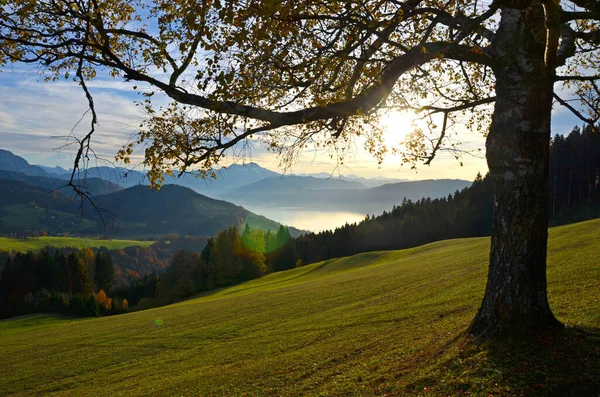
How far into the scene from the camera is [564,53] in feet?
26.9

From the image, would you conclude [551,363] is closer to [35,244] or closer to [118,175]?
[118,175]

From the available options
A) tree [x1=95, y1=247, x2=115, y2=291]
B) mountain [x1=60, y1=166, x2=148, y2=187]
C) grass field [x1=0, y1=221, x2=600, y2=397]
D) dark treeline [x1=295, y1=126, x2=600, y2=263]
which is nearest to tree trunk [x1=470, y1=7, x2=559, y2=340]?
grass field [x1=0, y1=221, x2=600, y2=397]

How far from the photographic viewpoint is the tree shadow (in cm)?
590

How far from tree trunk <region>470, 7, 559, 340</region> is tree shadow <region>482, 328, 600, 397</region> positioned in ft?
1.25

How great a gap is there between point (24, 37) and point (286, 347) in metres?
13.5

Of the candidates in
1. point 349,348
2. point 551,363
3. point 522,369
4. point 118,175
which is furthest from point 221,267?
point 551,363

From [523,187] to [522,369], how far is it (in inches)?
137

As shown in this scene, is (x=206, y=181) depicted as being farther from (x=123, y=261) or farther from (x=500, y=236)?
(x=123, y=261)

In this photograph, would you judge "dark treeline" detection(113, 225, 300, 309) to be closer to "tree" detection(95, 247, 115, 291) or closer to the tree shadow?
"tree" detection(95, 247, 115, 291)

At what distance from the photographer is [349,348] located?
12617mm

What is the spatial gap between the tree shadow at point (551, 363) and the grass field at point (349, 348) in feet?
0.07

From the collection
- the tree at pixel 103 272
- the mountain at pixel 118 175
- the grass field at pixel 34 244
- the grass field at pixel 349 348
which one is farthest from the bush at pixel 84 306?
the grass field at pixel 34 244

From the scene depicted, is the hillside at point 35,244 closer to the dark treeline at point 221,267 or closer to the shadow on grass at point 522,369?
the dark treeline at point 221,267

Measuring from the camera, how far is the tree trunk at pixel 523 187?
7.41m
